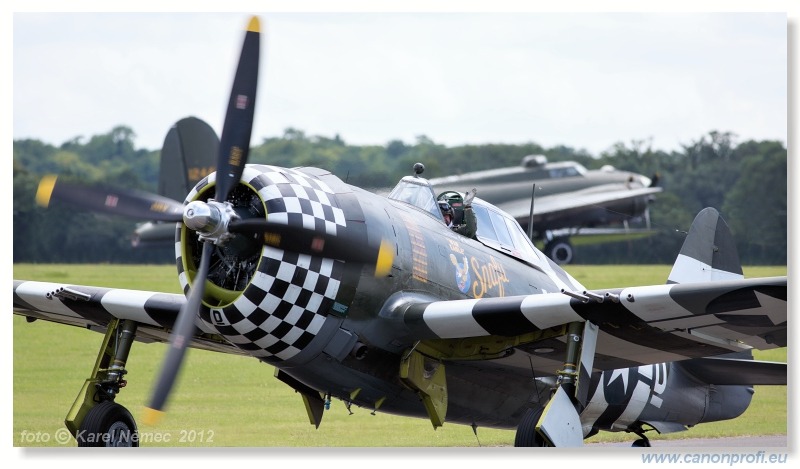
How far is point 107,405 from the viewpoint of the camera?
33.8 ft

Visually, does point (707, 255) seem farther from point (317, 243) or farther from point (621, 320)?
point (317, 243)

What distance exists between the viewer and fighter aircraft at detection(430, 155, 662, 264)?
36.0m

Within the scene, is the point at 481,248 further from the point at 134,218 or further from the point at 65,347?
the point at 65,347

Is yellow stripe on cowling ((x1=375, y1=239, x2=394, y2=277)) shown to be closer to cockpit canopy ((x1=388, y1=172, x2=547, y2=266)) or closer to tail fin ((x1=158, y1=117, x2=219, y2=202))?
cockpit canopy ((x1=388, y1=172, x2=547, y2=266))

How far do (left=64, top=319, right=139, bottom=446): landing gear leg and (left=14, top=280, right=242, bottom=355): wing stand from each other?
0.71 feet

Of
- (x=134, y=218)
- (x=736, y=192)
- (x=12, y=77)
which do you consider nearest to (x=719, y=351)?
(x=134, y=218)

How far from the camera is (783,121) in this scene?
449 inches

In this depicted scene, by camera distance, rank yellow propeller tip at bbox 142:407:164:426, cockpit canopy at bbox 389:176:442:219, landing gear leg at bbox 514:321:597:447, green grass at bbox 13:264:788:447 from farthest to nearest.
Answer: green grass at bbox 13:264:788:447 → cockpit canopy at bbox 389:176:442:219 → landing gear leg at bbox 514:321:597:447 → yellow propeller tip at bbox 142:407:164:426

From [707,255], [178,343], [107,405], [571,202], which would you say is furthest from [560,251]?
[178,343]

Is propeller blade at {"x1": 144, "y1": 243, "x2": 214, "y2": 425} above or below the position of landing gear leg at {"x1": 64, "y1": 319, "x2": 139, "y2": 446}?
above

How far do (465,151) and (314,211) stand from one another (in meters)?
→ 26.1

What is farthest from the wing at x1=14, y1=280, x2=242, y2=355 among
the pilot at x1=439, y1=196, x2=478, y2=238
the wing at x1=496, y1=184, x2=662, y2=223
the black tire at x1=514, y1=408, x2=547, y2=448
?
the wing at x1=496, y1=184, x2=662, y2=223

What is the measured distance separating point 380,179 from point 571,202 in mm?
27589

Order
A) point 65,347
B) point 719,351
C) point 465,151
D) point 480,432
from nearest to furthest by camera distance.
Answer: point 719,351
point 480,432
point 65,347
point 465,151
